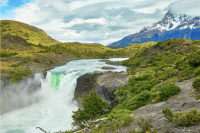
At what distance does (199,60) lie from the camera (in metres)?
17.7

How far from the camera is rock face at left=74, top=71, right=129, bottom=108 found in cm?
2223

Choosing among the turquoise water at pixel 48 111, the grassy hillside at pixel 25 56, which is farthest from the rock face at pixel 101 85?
the grassy hillside at pixel 25 56

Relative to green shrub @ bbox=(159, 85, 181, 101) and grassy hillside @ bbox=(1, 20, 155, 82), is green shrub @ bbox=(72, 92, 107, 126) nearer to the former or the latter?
green shrub @ bbox=(159, 85, 181, 101)

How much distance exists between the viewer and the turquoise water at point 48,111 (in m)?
21.6

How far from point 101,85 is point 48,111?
12.9m

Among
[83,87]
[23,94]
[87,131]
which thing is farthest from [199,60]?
[23,94]

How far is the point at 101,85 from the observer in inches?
960

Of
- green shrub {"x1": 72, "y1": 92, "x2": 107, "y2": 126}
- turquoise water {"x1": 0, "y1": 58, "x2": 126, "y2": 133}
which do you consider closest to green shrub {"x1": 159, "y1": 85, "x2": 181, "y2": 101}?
green shrub {"x1": 72, "y1": 92, "x2": 107, "y2": 126}

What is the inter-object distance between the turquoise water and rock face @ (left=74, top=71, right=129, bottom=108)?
349 centimetres

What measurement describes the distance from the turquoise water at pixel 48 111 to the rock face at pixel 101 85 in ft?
11.5

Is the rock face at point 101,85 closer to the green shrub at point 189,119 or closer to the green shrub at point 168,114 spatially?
the green shrub at point 168,114

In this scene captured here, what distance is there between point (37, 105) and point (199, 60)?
3261cm

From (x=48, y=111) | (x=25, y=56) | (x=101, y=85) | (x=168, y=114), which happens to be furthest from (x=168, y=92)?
(x=25, y=56)

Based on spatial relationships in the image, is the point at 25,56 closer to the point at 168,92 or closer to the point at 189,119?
the point at 168,92
